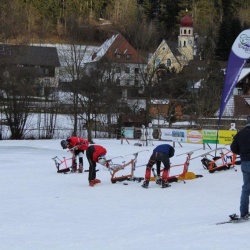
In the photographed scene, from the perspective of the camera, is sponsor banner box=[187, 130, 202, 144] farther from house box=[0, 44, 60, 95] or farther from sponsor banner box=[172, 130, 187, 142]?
house box=[0, 44, 60, 95]

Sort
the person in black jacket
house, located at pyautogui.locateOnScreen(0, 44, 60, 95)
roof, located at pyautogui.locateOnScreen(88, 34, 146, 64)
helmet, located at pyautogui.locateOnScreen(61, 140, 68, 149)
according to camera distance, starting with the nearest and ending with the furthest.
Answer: the person in black jacket < helmet, located at pyautogui.locateOnScreen(61, 140, 68, 149) < house, located at pyautogui.locateOnScreen(0, 44, 60, 95) < roof, located at pyautogui.locateOnScreen(88, 34, 146, 64)

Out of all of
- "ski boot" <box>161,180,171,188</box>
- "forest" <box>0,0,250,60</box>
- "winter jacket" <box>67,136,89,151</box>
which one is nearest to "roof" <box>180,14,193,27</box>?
"forest" <box>0,0,250,60</box>

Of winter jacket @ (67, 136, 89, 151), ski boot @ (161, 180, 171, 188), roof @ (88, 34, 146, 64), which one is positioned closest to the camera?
ski boot @ (161, 180, 171, 188)

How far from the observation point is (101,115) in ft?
121

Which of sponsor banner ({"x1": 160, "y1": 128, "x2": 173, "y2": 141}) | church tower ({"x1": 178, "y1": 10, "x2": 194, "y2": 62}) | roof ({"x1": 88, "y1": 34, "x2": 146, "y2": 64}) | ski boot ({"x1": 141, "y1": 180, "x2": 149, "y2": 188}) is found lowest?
ski boot ({"x1": 141, "y1": 180, "x2": 149, "y2": 188})

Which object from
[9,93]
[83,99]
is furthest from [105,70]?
[9,93]

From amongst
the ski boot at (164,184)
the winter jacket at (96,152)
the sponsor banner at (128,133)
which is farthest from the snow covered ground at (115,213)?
the sponsor banner at (128,133)

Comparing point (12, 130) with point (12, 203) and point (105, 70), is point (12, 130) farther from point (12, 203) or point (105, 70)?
point (12, 203)

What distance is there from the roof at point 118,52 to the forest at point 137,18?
3342mm

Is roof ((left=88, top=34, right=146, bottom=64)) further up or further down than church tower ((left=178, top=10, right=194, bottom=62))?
further down

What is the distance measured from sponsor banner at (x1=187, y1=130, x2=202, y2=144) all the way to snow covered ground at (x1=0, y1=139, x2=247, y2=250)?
785cm

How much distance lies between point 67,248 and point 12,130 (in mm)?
29220

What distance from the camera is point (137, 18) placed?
82.9m

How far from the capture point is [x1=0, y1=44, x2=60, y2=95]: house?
37750mm
